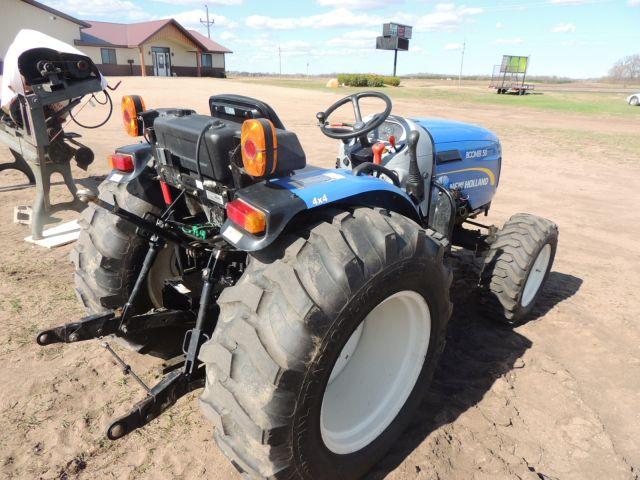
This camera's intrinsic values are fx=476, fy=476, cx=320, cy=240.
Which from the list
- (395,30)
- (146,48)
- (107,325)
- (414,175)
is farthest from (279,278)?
(395,30)

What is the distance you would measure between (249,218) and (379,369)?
1174mm

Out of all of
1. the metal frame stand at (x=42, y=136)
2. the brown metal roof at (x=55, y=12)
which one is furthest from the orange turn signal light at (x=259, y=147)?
the brown metal roof at (x=55, y=12)

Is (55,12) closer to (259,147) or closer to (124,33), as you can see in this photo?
(124,33)

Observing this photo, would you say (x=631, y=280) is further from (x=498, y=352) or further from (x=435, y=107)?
(x=435, y=107)

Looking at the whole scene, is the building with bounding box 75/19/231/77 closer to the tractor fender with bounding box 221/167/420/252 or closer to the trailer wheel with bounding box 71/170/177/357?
the trailer wheel with bounding box 71/170/177/357

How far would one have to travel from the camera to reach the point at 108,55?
4178 centimetres

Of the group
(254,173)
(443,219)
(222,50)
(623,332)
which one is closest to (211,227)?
(254,173)

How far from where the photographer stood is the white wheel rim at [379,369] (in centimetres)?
230

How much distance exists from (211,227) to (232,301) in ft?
2.49

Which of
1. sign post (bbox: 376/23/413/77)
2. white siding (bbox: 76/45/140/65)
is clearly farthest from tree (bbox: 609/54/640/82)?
white siding (bbox: 76/45/140/65)

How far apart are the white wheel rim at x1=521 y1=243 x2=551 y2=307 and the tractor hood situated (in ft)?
3.39

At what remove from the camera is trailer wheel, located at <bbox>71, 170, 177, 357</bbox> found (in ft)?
8.84

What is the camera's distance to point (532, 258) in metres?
3.40

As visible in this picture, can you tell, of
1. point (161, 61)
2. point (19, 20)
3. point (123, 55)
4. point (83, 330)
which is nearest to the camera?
point (83, 330)
